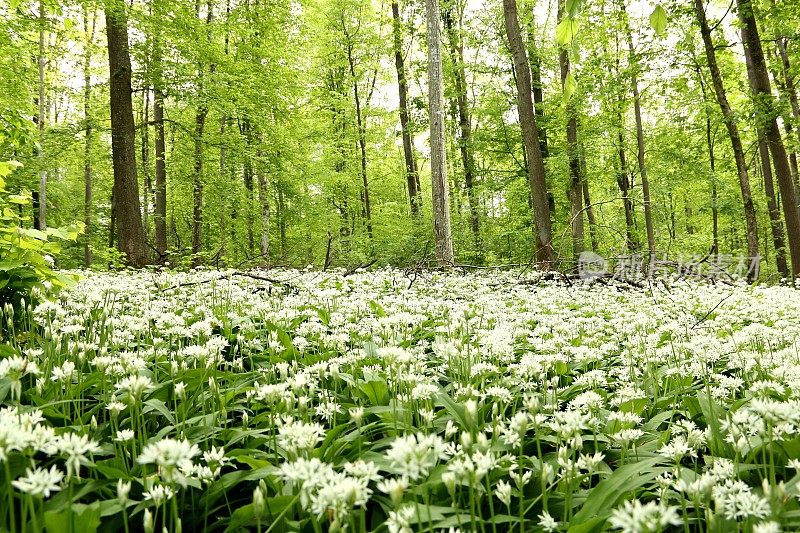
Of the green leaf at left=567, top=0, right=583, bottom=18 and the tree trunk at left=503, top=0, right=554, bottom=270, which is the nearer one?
the green leaf at left=567, top=0, right=583, bottom=18

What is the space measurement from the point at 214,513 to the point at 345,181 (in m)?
21.2

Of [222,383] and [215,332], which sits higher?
[215,332]

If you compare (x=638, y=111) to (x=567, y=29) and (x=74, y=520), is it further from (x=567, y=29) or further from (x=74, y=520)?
(x=74, y=520)

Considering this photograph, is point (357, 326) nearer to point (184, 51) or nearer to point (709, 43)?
point (184, 51)

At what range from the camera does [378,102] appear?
28.5 metres

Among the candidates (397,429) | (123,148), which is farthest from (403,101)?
(397,429)

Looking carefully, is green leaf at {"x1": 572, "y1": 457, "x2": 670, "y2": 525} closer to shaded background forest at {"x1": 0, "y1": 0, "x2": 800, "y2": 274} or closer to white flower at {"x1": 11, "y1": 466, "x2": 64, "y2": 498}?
white flower at {"x1": 11, "y1": 466, "x2": 64, "y2": 498}

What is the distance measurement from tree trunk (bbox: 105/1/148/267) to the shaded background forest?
548 mm

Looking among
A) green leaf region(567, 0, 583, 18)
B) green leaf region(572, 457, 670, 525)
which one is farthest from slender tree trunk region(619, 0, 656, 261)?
green leaf region(567, 0, 583, 18)

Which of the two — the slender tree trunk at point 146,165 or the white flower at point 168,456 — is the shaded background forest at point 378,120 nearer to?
the slender tree trunk at point 146,165

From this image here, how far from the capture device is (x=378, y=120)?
2564cm

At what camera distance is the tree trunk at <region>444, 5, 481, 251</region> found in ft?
61.7

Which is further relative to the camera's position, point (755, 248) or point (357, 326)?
point (755, 248)

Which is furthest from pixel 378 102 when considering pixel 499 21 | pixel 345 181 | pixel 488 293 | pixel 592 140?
pixel 488 293
